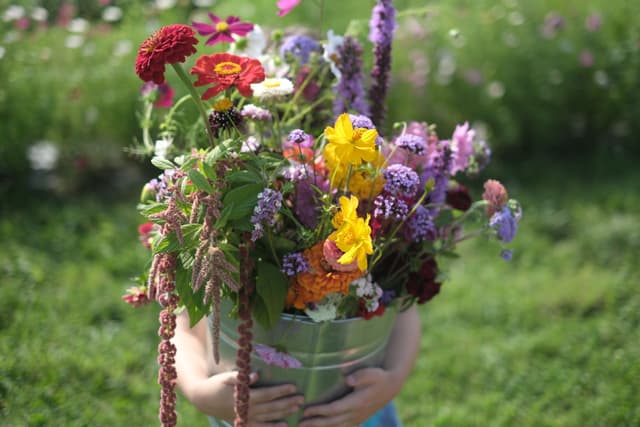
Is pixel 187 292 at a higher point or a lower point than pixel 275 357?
higher

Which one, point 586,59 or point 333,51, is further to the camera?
point 586,59

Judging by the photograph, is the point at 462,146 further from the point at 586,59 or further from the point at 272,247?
the point at 586,59

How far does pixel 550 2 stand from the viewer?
389cm

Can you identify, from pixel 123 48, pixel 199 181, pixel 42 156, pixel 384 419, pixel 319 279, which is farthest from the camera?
pixel 123 48

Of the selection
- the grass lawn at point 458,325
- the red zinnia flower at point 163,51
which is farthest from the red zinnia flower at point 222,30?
the grass lawn at point 458,325

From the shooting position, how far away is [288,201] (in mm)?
1010

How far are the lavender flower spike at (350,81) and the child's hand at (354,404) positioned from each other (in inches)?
17.3

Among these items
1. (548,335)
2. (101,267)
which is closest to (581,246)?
(548,335)

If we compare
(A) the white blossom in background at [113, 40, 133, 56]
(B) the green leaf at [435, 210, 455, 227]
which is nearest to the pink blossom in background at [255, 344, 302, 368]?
(B) the green leaf at [435, 210, 455, 227]

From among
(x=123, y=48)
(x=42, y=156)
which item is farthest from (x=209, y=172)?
(x=123, y=48)

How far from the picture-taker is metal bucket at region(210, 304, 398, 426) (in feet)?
3.25

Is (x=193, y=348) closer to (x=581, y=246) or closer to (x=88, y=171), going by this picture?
(x=581, y=246)

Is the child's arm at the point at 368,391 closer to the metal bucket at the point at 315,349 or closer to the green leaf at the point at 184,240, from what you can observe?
the metal bucket at the point at 315,349

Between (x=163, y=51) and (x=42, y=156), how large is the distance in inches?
107
